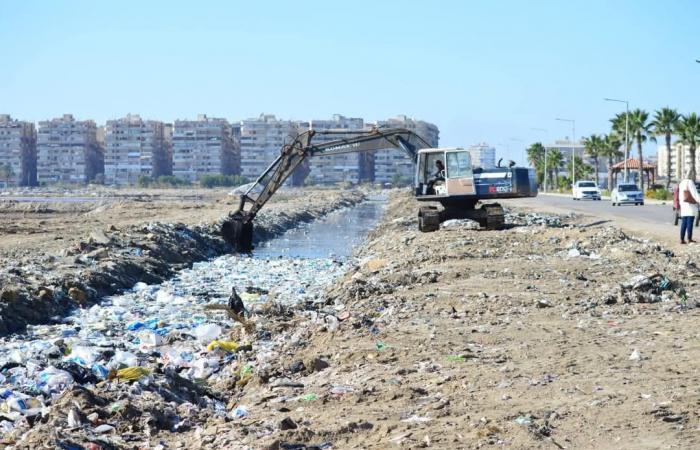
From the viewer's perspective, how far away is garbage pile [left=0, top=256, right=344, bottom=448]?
807cm

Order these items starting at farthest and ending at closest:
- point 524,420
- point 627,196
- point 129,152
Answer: point 129,152 < point 627,196 < point 524,420

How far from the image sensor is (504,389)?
330 inches

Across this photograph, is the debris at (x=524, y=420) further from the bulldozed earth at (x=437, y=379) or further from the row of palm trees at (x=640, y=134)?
the row of palm trees at (x=640, y=134)

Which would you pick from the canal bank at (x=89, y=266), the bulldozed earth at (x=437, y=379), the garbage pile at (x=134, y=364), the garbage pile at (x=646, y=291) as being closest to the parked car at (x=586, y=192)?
the canal bank at (x=89, y=266)

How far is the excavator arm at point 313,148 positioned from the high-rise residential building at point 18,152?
16110cm

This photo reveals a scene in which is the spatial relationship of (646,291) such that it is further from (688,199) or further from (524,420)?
(688,199)

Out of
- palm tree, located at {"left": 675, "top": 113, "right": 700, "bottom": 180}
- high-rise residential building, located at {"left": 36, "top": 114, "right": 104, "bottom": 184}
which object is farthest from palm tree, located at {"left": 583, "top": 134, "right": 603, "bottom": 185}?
high-rise residential building, located at {"left": 36, "top": 114, "right": 104, "bottom": 184}

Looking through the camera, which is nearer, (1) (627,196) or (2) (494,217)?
(2) (494,217)

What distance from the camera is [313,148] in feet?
94.7

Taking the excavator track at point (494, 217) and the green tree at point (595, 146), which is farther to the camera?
the green tree at point (595, 146)

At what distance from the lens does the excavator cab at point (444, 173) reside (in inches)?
1085

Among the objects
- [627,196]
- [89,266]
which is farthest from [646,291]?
[627,196]

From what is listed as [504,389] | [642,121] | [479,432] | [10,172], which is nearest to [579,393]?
[504,389]

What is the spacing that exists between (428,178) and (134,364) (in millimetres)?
18211
